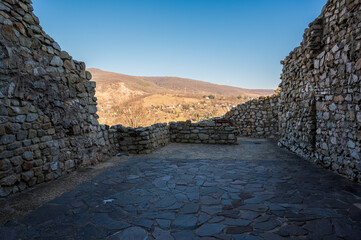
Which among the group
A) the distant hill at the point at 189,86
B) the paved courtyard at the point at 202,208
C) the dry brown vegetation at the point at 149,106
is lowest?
the paved courtyard at the point at 202,208

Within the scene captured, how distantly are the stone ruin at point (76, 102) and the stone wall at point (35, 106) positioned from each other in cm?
2

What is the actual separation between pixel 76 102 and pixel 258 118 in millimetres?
11198

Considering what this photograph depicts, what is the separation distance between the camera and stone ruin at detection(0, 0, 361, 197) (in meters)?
3.87

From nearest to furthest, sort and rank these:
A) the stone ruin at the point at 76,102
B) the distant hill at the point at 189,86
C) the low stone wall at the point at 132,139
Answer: the stone ruin at the point at 76,102, the low stone wall at the point at 132,139, the distant hill at the point at 189,86

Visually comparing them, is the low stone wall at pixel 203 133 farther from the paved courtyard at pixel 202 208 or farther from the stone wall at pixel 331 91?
the paved courtyard at pixel 202 208

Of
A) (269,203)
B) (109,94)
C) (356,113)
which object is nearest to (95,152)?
(269,203)

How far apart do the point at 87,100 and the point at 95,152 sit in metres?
1.56

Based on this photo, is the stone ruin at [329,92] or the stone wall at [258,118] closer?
the stone ruin at [329,92]

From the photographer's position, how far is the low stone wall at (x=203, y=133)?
33.7 feet

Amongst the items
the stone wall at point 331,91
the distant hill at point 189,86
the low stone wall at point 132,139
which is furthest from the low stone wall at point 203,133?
the distant hill at point 189,86

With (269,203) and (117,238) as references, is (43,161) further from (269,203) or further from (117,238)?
(269,203)

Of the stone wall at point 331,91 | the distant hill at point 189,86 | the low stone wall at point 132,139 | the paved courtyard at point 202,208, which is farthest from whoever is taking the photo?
the distant hill at point 189,86

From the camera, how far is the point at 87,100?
6094 mm

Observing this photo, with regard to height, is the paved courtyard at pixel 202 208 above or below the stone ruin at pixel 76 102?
below
